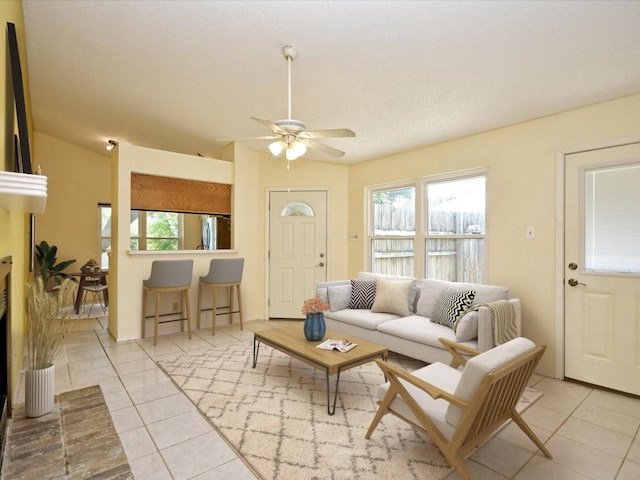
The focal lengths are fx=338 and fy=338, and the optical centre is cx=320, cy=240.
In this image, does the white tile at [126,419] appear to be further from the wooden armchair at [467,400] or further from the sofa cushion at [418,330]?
the sofa cushion at [418,330]

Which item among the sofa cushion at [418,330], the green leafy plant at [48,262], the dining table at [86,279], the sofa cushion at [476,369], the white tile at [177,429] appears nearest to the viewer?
the sofa cushion at [476,369]

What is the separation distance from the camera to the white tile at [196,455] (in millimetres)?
1844

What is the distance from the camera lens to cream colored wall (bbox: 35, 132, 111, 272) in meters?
6.18

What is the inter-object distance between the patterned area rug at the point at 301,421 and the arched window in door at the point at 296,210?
2.43 meters

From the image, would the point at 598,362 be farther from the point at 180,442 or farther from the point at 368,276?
the point at 180,442

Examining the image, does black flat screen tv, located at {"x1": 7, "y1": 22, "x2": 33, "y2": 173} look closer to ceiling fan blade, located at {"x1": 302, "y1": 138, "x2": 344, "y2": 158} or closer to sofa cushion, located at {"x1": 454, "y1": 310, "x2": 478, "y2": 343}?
ceiling fan blade, located at {"x1": 302, "y1": 138, "x2": 344, "y2": 158}

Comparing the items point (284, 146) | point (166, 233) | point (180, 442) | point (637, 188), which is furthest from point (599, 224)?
point (166, 233)

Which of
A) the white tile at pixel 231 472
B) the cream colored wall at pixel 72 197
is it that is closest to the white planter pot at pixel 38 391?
the white tile at pixel 231 472

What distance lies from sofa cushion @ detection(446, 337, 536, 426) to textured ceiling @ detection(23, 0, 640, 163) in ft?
6.21

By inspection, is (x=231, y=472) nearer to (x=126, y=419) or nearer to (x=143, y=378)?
(x=126, y=419)

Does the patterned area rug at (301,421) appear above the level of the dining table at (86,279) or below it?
below

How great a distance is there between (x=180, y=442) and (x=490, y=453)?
1882mm

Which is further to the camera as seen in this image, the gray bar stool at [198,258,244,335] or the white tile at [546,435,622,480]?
the gray bar stool at [198,258,244,335]

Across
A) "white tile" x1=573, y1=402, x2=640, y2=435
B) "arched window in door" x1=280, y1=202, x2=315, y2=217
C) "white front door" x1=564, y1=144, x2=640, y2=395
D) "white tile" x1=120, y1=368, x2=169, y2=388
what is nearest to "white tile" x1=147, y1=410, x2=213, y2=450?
"white tile" x1=120, y1=368, x2=169, y2=388
